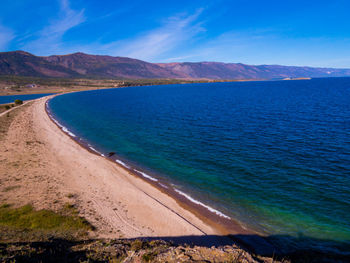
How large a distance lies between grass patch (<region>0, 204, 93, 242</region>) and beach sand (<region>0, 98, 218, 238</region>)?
816 millimetres

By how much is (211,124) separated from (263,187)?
28047 millimetres

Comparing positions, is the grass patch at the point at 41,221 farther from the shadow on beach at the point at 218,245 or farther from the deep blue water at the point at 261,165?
the deep blue water at the point at 261,165

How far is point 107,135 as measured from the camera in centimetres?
4531

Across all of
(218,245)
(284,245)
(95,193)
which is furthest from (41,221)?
(284,245)

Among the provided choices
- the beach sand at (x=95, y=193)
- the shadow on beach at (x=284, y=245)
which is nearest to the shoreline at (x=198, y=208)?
the beach sand at (x=95, y=193)

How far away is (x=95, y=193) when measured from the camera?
21.1m

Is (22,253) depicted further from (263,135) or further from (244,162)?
(263,135)

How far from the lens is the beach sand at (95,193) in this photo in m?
15.9

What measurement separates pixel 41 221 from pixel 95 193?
5841 millimetres

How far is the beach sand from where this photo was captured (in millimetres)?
15929

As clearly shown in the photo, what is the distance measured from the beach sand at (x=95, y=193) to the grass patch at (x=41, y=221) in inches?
32.1

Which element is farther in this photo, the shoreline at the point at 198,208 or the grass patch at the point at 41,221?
the shoreline at the point at 198,208

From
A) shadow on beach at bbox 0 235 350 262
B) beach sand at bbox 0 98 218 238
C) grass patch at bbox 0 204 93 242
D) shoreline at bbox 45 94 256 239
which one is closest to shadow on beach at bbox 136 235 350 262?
shadow on beach at bbox 0 235 350 262

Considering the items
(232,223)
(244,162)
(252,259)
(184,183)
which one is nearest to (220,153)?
(244,162)
